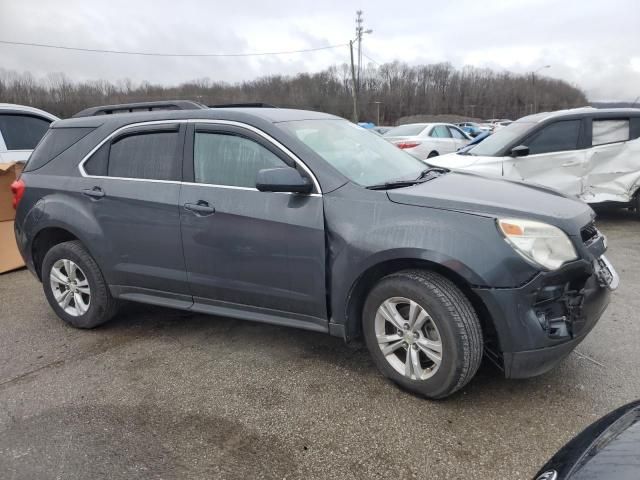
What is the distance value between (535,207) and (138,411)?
2.56 m

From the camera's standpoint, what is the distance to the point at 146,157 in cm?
373

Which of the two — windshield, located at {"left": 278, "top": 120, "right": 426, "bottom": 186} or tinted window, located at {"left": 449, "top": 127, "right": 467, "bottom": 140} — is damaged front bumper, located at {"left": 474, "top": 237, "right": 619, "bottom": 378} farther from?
tinted window, located at {"left": 449, "top": 127, "right": 467, "bottom": 140}

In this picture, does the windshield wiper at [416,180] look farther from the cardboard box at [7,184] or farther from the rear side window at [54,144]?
the cardboard box at [7,184]

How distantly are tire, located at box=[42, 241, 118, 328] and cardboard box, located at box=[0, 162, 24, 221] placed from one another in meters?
2.66

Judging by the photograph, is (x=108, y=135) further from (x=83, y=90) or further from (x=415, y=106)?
(x=415, y=106)

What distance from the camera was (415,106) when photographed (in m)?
86.4

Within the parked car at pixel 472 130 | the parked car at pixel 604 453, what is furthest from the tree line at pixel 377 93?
the parked car at pixel 604 453

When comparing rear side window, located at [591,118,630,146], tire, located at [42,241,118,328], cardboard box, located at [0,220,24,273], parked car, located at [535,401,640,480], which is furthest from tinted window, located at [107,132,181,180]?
rear side window, located at [591,118,630,146]

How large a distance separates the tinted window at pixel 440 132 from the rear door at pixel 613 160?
25.9ft

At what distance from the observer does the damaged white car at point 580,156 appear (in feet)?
23.3

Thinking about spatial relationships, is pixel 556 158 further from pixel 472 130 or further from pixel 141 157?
pixel 472 130

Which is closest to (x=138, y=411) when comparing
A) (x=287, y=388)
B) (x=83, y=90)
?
(x=287, y=388)

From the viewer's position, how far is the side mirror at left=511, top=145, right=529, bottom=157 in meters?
6.88

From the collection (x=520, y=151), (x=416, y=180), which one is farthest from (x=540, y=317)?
(x=520, y=151)
